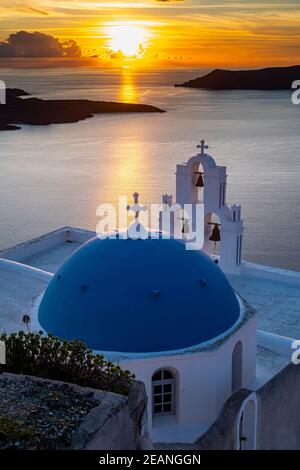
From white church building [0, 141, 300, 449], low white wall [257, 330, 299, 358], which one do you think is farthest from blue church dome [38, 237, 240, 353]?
low white wall [257, 330, 299, 358]

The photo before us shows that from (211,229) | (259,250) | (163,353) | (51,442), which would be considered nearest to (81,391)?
(51,442)

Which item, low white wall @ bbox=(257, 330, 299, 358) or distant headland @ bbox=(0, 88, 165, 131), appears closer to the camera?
low white wall @ bbox=(257, 330, 299, 358)

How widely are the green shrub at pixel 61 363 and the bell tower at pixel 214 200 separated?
10833 millimetres

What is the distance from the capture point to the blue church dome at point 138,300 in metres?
13.5

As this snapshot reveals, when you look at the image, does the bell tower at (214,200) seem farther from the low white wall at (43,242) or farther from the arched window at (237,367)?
the arched window at (237,367)

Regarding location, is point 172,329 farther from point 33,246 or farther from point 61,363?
point 33,246

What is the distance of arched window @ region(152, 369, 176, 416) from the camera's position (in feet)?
44.2

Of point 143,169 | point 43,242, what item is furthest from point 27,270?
point 143,169

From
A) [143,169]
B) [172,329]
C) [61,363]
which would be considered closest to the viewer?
[61,363]

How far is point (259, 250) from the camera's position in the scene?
3728 cm

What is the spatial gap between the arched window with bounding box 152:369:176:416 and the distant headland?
77.4 metres

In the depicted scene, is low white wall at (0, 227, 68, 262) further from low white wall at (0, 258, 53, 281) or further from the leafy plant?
the leafy plant

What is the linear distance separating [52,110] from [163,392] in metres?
88.5

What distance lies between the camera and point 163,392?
1358 centimetres
